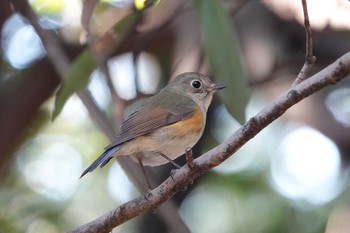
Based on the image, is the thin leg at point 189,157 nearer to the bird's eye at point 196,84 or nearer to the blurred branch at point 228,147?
the blurred branch at point 228,147

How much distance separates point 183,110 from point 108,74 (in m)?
0.44

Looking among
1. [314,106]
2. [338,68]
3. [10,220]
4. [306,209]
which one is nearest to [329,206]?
[306,209]

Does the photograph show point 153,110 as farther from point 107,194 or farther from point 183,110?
point 107,194

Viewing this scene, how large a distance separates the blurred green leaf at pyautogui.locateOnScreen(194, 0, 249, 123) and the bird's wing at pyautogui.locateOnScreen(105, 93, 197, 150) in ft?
0.63

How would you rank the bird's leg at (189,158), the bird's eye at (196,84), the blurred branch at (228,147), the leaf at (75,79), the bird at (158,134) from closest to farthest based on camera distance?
1. the blurred branch at (228,147)
2. the bird's leg at (189,158)
3. the bird at (158,134)
4. the leaf at (75,79)
5. the bird's eye at (196,84)

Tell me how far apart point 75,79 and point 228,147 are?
113cm

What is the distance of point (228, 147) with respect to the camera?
1938 mm

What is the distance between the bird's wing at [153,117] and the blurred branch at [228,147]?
440mm

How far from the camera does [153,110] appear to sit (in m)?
2.97

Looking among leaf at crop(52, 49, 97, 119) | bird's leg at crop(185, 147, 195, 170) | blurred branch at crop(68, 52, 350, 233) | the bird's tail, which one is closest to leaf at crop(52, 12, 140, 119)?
leaf at crop(52, 49, 97, 119)

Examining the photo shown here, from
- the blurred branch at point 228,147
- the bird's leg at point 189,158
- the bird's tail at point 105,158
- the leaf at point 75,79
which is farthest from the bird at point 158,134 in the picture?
the bird's leg at point 189,158

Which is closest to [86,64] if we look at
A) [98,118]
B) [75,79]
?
[75,79]

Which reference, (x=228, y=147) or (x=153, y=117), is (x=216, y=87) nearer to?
(x=153, y=117)

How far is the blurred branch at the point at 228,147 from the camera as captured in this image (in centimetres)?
169
